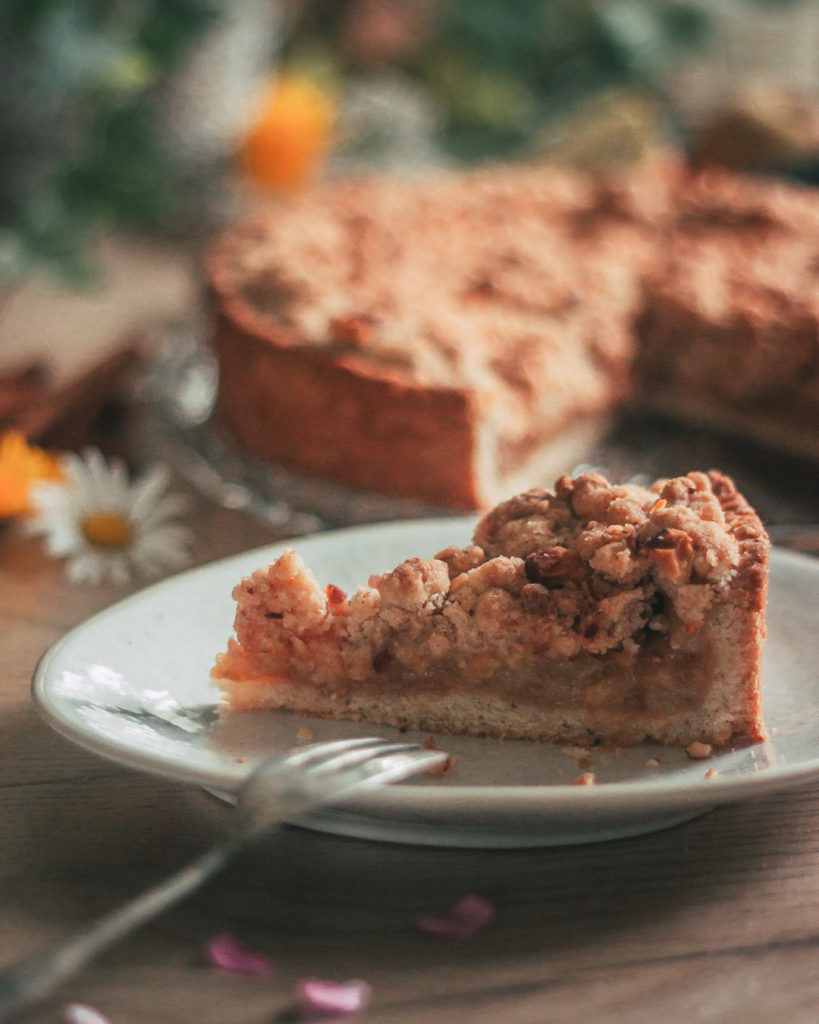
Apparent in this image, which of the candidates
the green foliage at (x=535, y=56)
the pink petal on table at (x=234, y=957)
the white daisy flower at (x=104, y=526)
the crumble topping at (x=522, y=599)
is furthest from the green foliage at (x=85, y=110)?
the pink petal on table at (x=234, y=957)

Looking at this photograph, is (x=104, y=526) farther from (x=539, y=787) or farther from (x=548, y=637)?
(x=539, y=787)

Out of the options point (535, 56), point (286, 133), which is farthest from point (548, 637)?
point (535, 56)

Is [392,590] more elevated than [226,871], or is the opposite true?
[392,590]

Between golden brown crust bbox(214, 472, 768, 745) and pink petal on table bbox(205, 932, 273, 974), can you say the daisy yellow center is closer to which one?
golden brown crust bbox(214, 472, 768, 745)

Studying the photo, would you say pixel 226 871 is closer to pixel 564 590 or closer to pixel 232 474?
pixel 564 590

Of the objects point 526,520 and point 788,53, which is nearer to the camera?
point 526,520

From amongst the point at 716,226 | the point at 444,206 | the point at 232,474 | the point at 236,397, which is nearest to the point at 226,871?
the point at 232,474

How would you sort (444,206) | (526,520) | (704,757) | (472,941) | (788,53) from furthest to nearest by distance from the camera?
(788,53) < (444,206) < (526,520) < (704,757) < (472,941)

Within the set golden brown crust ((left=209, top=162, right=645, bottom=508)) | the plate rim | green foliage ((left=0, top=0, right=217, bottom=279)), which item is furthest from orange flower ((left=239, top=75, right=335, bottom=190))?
the plate rim
